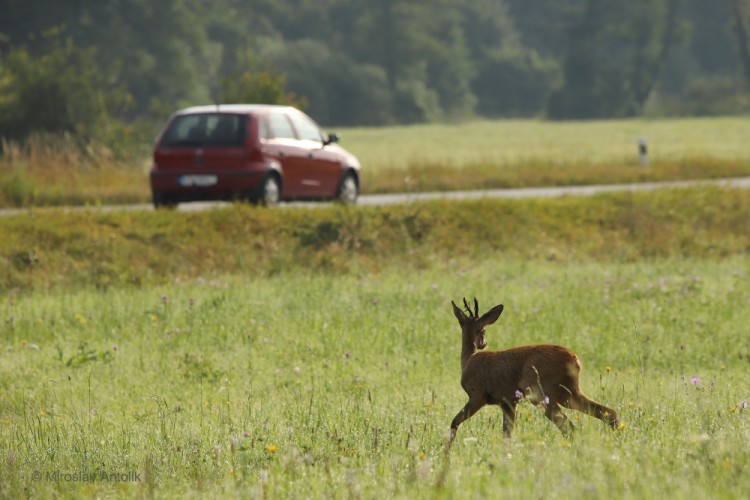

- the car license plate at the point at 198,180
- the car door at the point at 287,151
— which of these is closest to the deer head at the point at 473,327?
the car license plate at the point at 198,180

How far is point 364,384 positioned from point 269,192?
32.2ft

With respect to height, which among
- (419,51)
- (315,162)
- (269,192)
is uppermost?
(419,51)

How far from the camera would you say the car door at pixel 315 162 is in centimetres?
1948

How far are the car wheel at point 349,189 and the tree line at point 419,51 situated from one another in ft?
114

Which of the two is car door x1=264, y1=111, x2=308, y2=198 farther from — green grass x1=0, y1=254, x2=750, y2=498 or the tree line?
the tree line

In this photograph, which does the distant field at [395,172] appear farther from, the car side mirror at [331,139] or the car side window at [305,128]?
the car side window at [305,128]

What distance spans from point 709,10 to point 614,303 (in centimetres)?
10129

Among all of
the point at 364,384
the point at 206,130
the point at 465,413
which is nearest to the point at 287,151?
the point at 206,130

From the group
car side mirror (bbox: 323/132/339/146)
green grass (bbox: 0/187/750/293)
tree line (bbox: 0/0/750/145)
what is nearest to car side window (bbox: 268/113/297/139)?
car side mirror (bbox: 323/132/339/146)

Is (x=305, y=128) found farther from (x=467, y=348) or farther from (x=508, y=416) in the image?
(x=508, y=416)

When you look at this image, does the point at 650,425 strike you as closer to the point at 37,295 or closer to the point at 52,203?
the point at 37,295

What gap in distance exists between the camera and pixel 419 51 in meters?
93.6

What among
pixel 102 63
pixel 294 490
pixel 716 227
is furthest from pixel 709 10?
pixel 294 490

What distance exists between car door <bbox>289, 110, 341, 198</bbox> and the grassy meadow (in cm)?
273
